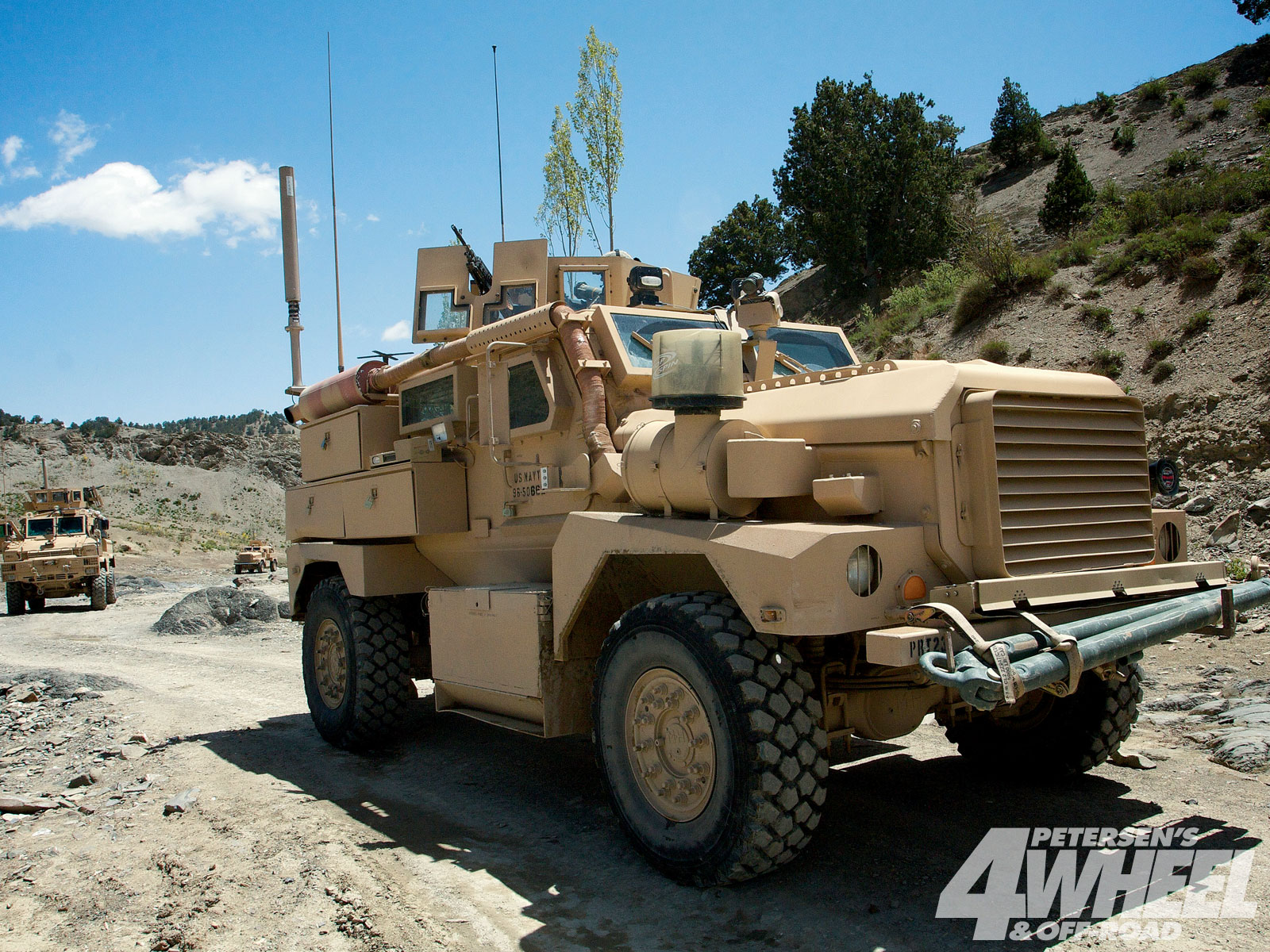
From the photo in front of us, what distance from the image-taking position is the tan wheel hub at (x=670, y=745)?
4000 millimetres

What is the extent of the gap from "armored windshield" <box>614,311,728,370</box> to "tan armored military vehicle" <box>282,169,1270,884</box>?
0.06ft

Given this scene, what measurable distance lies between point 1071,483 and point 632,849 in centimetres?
256

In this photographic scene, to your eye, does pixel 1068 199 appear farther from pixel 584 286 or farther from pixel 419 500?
pixel 419 500

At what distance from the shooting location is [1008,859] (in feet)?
13.7

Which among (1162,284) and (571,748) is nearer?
(571,748)

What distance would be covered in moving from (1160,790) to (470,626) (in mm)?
3744

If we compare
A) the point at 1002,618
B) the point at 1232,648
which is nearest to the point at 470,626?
the point at 1002,618


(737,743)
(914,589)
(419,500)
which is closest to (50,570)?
(419,500)

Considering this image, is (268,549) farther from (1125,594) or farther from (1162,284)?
(1125,594)

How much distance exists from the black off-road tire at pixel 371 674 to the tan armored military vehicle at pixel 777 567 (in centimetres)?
108

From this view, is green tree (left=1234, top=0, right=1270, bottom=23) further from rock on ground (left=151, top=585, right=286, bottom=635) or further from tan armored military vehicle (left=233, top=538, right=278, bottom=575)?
tan armored military vehicle (left=233, top=538, right=278, bottom=575)

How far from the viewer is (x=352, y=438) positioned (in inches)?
290

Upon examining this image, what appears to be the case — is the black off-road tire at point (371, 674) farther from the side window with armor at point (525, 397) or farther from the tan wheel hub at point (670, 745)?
the tan wheel hub at point (670, 745)

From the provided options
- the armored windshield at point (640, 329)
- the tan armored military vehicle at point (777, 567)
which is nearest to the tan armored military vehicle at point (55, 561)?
the tan armored military vehicle at point (777, 567)
